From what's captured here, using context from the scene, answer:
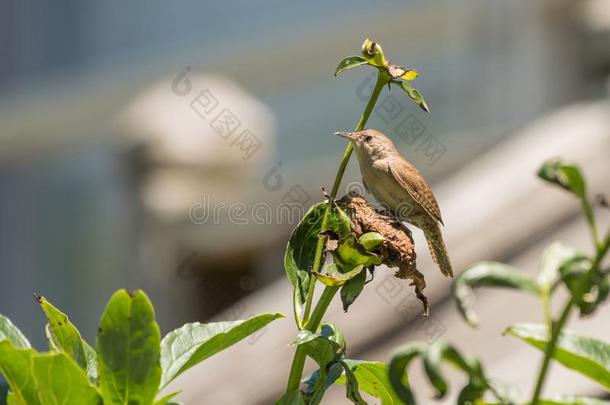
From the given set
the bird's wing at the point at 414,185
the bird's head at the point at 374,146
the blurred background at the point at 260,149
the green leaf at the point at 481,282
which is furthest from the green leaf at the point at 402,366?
the bird's head at the point at 374,146

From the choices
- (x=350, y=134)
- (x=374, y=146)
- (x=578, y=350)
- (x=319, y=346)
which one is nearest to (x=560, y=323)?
(x=578, y=350)

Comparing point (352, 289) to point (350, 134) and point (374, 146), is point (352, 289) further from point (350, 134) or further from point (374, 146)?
point (374, 146)

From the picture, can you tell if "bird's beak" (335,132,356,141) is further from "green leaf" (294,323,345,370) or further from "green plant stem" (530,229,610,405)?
"green plant stem" (530,229,610,405)

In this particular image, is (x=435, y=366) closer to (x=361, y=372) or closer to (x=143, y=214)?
(x=361, y=372)

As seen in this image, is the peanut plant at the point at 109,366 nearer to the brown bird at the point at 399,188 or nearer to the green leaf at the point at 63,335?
the green leaf at the point at 63,335

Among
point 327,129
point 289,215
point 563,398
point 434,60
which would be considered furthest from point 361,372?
point 327,129
